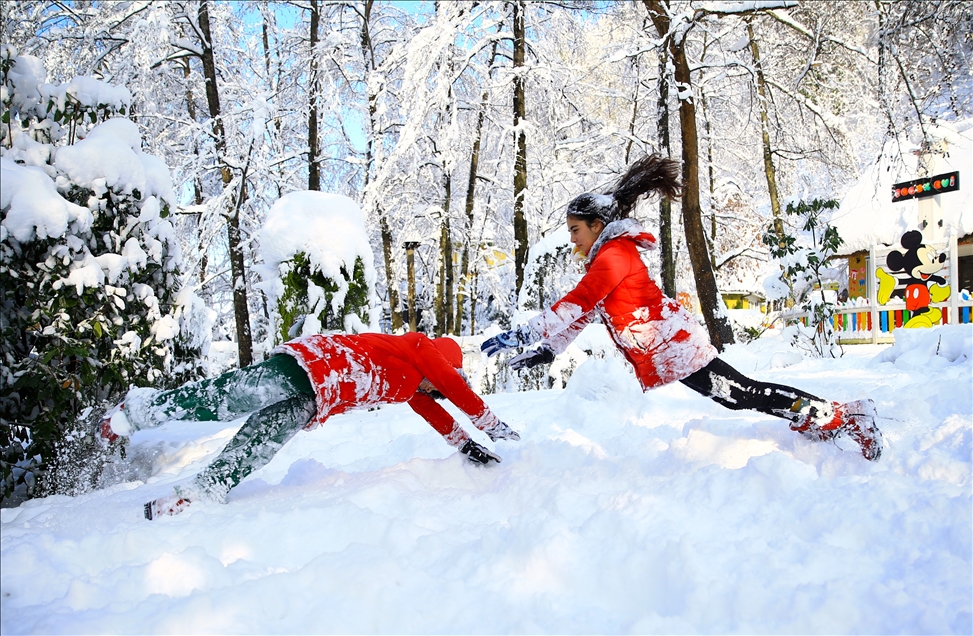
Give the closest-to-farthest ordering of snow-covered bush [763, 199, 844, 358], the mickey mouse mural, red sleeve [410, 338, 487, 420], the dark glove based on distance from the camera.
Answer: red sleeve [410, 338, 487, 420] < the dark glove < snow-covered bush [763, 199, 844, 358] < the mickey mouse mural

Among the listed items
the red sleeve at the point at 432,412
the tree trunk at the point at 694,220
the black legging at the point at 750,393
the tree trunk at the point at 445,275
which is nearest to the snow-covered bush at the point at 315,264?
the red sleeve at the point at 432,412

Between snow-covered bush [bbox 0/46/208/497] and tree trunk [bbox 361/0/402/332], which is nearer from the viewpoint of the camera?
snow-covered bush [bbox 0/46/208/497]

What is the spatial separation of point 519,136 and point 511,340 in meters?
8.98

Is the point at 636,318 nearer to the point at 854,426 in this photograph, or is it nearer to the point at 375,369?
the point at 854,426

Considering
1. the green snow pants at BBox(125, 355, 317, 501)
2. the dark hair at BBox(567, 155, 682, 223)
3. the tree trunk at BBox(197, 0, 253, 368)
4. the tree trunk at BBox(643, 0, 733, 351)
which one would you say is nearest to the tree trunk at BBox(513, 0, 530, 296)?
the tree trunk at BBox(643, 0, 733, 351)

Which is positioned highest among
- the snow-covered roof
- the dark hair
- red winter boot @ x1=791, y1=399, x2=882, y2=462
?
the snow-covered roof

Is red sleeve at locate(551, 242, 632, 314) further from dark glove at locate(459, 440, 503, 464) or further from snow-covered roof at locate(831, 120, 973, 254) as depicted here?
snow-covered roof at locate(831, 120, 973, 254)

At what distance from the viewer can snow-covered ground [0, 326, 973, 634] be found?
1518 millimetres

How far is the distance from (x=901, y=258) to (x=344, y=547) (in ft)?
40.8

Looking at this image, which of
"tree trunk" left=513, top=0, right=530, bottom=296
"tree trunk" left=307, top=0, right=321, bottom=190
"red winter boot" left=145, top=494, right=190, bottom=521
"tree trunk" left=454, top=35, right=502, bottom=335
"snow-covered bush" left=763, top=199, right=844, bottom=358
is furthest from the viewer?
"tree trunk" left=454, top=35, right=502, bottom=335

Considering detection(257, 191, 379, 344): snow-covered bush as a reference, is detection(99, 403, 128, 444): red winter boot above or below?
below

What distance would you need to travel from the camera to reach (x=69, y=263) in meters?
2.83

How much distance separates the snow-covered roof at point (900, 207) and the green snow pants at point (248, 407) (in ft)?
41.2

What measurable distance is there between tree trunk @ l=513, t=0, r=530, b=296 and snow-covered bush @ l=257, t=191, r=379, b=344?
19.0 ft
